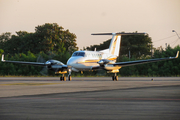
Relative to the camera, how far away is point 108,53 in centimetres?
4069

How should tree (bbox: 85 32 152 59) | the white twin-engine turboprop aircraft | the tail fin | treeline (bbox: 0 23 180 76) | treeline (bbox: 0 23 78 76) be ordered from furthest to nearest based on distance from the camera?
tree (bbox: 85 32 152 59), treeline (bbox: 0 23 78 76), treeline (bbox: 0 23 180 76), the tail fin, the white twin-engine turboprop aircraft

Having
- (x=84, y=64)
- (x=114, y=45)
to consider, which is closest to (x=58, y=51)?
(x=114, y=45)

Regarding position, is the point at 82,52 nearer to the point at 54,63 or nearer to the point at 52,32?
the point at 54,63

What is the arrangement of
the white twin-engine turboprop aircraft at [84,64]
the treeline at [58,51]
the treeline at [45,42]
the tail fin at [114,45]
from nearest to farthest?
the white twin-engine turboprop aircraft at [84,64] → the tail fin at [114,45] → the treeline at [58,51] → the treeline at [45,42]

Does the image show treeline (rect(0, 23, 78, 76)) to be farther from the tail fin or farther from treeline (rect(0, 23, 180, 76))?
the tail fin

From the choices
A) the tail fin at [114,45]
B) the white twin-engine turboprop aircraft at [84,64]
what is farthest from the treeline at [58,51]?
the white twin-engine turboprop aircraft at [84,64]

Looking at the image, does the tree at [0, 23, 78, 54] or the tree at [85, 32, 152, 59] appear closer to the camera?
the tree at [0, 23, 78, 54]

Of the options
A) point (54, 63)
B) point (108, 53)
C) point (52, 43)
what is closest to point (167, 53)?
point (108, 53)

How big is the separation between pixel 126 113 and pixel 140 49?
242ft

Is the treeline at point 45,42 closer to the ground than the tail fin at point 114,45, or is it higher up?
higher up

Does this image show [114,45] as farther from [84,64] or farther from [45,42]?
[45,42]

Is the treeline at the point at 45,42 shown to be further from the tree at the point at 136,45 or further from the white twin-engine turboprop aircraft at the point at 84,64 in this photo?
the white twin-engine turboprop aircraft at the point at 84,64

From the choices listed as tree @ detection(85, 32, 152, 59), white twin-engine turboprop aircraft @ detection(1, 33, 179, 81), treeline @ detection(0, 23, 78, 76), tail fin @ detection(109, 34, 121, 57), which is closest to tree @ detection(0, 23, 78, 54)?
treeline @ detection(0, 23, 78, 76)

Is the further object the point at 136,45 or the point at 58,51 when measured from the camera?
the point at 136,45
